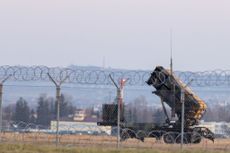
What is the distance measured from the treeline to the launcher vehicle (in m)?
9.08

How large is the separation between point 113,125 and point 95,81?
855 centimetres

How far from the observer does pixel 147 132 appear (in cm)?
4241

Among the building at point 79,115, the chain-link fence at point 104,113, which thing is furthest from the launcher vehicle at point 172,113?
the building at point 79,115

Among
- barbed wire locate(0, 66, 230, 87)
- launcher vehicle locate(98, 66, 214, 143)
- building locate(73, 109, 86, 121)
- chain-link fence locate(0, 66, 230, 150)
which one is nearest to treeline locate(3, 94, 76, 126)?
chain-link fence locate(0, 66, 230, 150)

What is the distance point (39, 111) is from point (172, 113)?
15.4 meters

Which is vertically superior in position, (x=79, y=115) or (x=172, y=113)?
(x=79, y=115)

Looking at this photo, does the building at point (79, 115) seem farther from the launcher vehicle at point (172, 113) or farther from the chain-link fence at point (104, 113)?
the launcher vehicle at point (172, 113)

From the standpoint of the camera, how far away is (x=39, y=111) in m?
57.0

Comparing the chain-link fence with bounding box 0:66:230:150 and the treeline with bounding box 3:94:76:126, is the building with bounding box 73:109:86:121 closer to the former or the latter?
the chain-link fence with bounding box 0:66:230:150

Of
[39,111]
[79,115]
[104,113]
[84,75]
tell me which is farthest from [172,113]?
[79,115]

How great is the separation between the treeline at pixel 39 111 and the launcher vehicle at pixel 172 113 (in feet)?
29.8

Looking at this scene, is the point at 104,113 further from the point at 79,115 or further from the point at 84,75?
the point at 79,115

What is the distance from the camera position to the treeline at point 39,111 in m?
53.1

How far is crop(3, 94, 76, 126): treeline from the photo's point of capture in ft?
174
